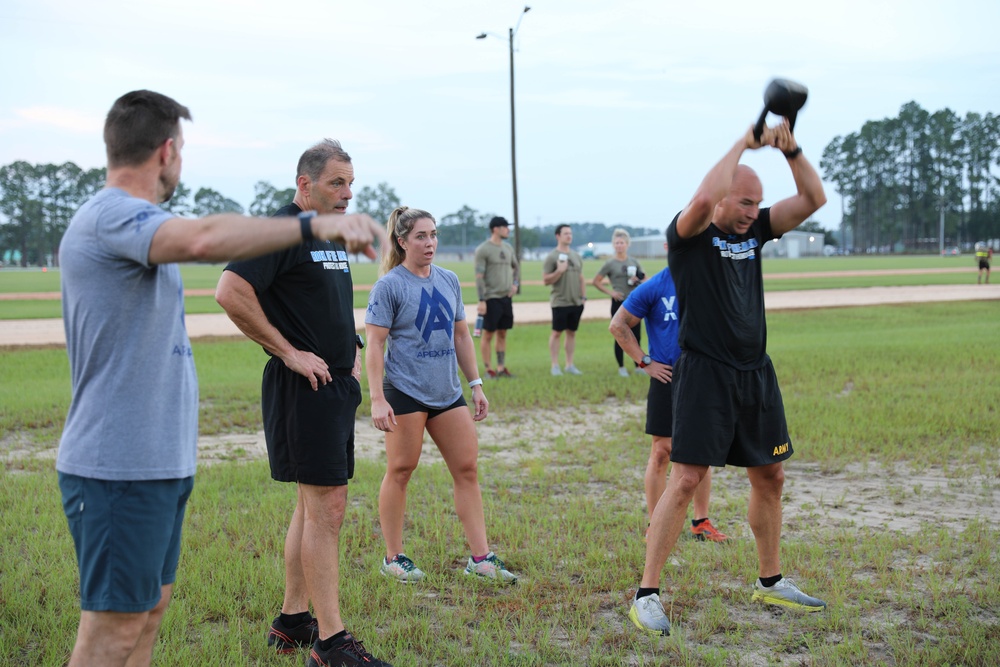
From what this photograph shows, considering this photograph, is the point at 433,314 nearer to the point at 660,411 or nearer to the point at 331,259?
the point at 331,259

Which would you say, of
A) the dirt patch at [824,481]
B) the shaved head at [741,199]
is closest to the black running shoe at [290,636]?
the shaved head at [741,199]

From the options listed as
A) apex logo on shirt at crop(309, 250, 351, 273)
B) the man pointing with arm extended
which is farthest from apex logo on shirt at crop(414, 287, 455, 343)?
the man pointing with arm extended

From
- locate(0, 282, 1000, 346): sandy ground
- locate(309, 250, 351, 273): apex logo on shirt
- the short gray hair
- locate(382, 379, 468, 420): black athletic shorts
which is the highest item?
the short gray hair

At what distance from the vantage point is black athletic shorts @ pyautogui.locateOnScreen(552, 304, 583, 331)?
13.4m

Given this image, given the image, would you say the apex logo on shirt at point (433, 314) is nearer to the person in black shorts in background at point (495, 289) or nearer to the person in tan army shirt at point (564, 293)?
the person in black shorts in background at point (495, 289)

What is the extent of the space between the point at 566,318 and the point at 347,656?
9739 millimetres

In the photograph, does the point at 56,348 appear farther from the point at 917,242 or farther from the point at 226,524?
the point at 917,242

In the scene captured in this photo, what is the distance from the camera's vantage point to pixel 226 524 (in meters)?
5.93

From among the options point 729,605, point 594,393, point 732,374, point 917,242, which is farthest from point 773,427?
point 917,242

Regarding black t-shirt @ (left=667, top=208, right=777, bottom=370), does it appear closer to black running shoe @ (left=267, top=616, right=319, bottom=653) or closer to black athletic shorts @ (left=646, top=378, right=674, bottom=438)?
black athletic shorts @ (left=646, top=378, right=674, bottom=438)

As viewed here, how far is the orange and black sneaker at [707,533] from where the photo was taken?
580 centimetres

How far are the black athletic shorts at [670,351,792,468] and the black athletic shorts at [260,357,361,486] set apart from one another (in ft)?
5.63

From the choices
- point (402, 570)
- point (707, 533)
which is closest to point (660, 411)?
point (707, 533)

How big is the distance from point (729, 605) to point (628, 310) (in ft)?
6.89
